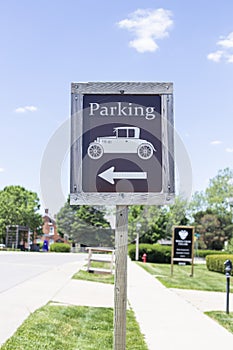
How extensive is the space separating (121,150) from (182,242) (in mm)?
20187

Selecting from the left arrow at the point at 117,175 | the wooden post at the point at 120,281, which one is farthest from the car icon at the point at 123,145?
the wooden post at the point at 120,281

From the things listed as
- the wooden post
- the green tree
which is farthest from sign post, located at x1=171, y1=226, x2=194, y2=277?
the green tree

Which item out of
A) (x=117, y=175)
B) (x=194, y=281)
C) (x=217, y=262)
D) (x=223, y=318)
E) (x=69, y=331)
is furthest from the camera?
(x=217, y=262)

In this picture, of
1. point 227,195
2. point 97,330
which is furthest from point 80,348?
point 227,195

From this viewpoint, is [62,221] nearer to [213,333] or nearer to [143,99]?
[143,99]

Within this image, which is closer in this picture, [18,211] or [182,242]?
[182,242]

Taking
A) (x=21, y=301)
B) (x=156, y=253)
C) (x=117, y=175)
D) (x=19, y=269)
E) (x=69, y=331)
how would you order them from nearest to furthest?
(x=117, y=175) → (x=69, y=331) → (x=21, y=301) → (x=19, y=269) → (x=156, y=253)

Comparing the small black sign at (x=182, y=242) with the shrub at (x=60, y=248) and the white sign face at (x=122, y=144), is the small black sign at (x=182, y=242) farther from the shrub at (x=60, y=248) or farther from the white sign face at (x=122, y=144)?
the shrub at (x=60, y=248)

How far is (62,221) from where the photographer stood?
500cm

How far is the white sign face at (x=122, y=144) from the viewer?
4105 millimetres

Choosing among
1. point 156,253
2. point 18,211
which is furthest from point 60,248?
point 156,253

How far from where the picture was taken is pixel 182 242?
2378 cm

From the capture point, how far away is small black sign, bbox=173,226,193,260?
23.7 m

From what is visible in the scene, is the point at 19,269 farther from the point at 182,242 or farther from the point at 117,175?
the point at 117,175
